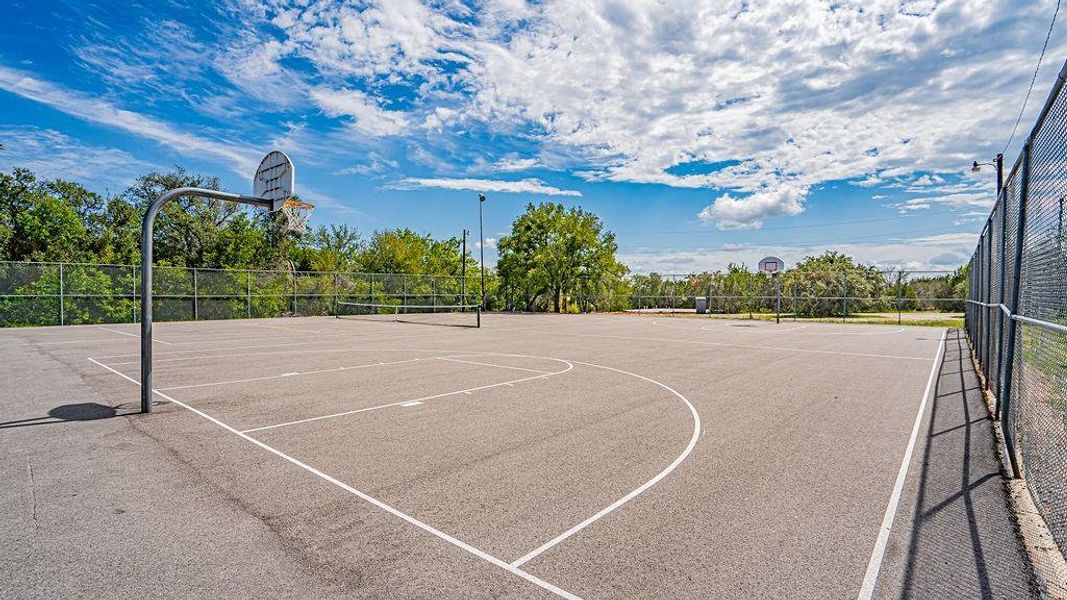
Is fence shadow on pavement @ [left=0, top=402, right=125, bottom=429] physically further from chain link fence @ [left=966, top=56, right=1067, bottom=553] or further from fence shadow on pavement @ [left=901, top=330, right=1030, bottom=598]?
chain link fence @ [left=966, top=56, right=1067, bottom=553]

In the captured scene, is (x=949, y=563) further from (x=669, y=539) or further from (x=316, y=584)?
(x=316, y=584)

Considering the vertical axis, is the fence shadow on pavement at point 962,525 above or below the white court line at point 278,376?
above

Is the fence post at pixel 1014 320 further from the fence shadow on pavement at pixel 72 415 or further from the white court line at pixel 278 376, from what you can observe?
the white court line at pixel 278 376

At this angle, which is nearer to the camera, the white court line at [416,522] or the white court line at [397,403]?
the white court line at [416,522]

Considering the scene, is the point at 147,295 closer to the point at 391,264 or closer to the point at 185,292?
the point at 185,292

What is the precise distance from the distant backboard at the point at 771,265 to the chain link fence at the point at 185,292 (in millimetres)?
19733

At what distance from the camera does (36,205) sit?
33.4 metres

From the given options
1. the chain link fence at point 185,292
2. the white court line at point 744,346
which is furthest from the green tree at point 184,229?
the white court line at point 744,346

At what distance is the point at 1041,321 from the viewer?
13.5ft

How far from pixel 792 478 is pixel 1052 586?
6.49 feet

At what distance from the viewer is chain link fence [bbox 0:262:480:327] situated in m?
23.9

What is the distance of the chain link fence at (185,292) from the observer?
78.3 ft

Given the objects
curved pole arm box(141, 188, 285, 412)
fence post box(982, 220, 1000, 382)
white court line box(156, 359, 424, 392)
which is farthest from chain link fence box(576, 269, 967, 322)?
curved pole arm box(141, 188, 285, 412)

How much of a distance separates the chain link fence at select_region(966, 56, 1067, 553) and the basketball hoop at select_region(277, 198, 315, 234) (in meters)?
51.1
